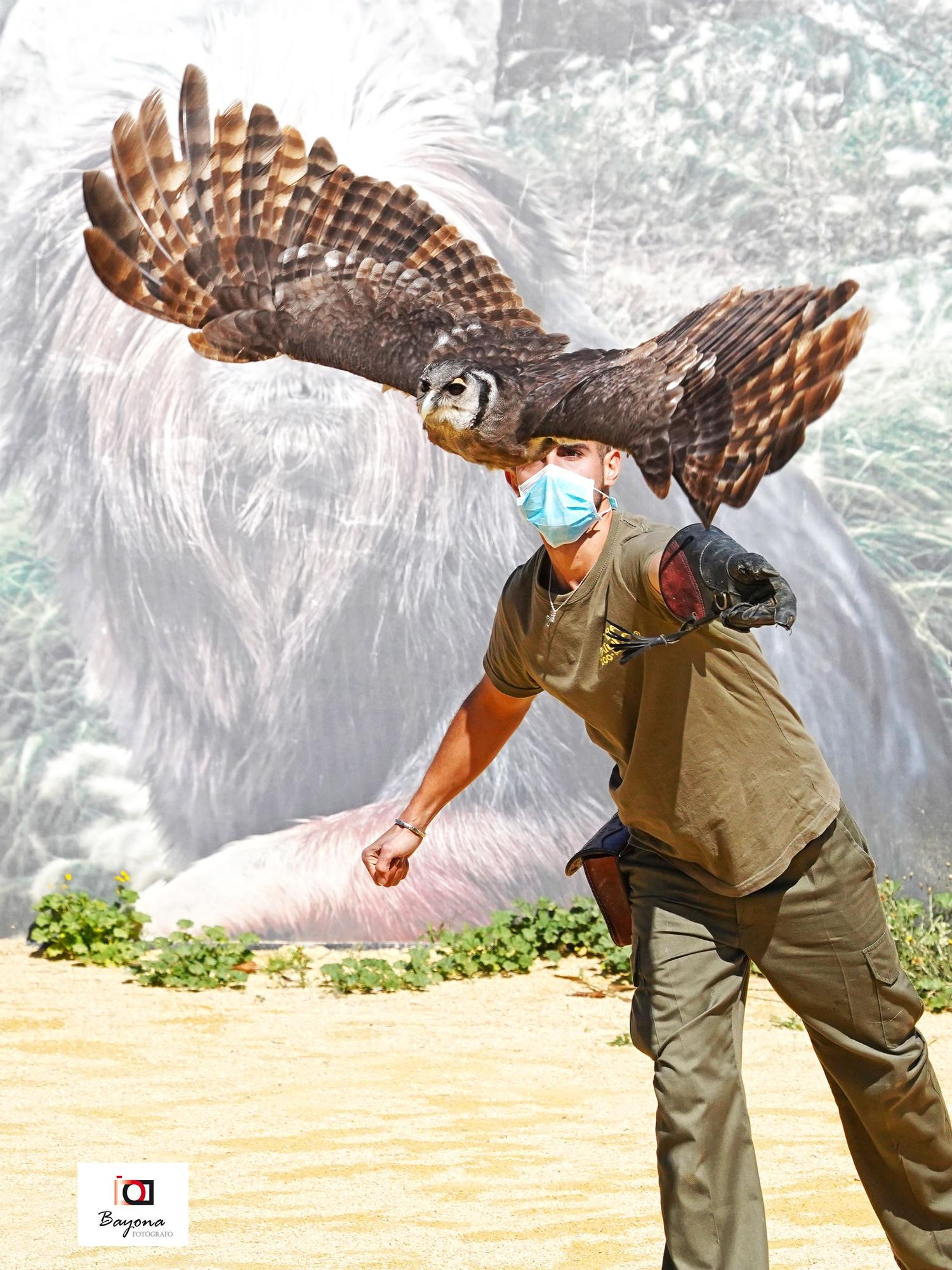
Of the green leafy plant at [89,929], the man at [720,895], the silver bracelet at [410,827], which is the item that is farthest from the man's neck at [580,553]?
the green leafy plant at [89,929]

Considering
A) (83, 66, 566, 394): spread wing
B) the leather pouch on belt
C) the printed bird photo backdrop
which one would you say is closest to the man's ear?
the leather pouch on belt

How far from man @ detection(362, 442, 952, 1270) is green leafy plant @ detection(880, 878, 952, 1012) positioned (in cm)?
260

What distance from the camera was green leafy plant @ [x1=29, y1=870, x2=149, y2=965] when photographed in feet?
18.9

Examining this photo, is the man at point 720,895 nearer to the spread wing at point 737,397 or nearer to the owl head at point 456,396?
the spread wing at point 737,397

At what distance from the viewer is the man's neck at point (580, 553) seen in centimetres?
263

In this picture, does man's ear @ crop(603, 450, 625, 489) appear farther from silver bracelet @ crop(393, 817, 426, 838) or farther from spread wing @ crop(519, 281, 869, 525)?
silver bracelet @ crop(393, 817, 426, 838)

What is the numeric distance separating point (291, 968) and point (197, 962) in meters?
0.36

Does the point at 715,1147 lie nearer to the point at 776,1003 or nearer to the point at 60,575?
the point at 776,1003

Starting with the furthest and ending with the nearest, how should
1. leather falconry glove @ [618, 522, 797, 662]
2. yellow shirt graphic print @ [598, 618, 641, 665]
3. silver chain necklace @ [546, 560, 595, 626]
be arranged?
1. silver chain necklace @ [546, 560, 595, 626]
2. yellow shirt graphic print @ [598, 618, 641, 665]
3. leather falconry glove @ [618, 522, 797, 662]

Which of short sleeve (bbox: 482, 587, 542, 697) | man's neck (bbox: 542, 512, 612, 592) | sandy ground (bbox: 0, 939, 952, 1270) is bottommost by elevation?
sandy ground (bbox: 0, 939, 952, 1270)

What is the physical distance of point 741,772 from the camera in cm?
255

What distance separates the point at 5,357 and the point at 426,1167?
4.00 metres

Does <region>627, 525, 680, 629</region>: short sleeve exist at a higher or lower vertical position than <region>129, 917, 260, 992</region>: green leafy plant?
higher

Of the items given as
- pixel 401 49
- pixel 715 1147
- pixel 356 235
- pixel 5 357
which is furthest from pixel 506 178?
pixel 715 1147
